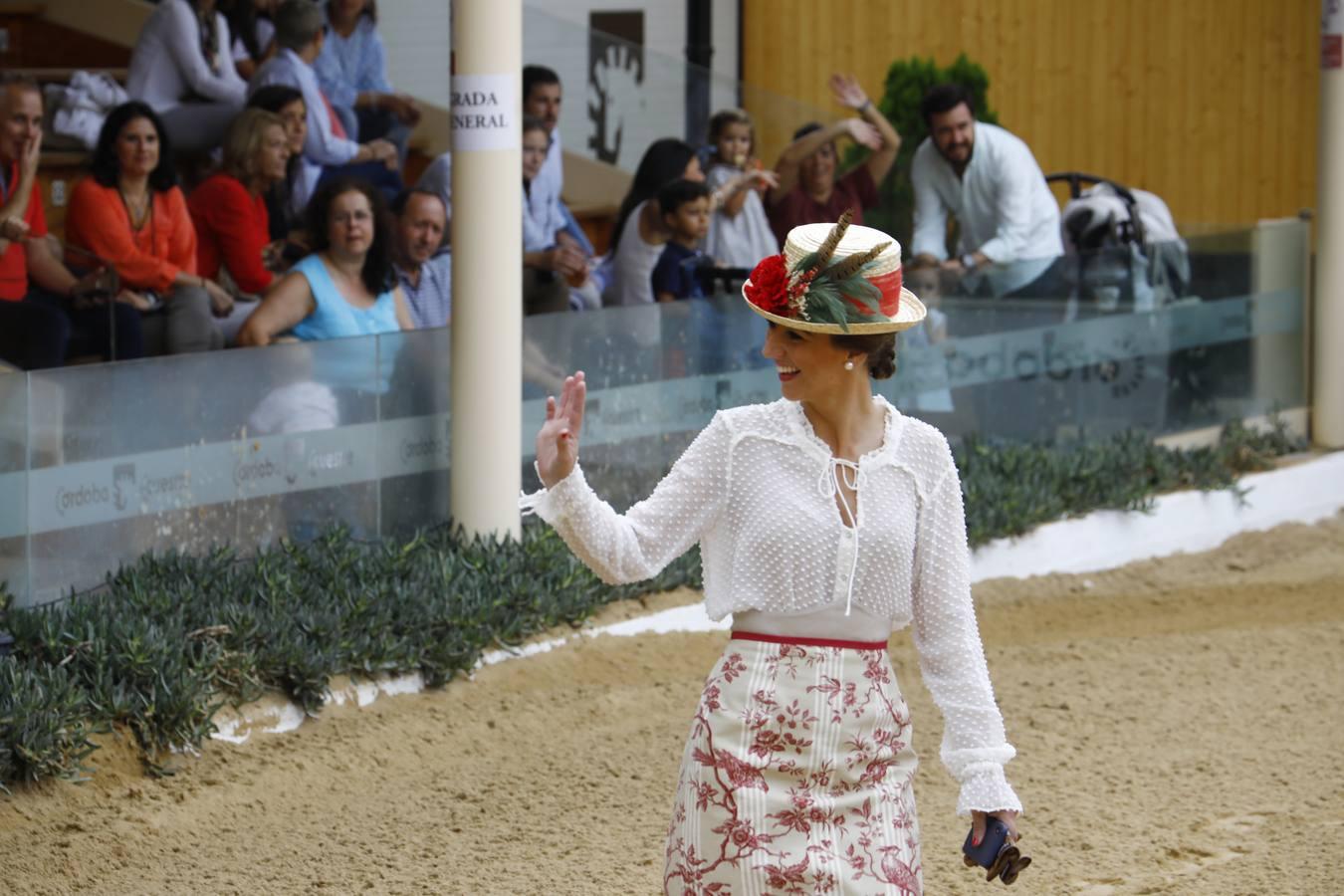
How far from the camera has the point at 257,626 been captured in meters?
6.69

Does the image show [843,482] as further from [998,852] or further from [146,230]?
[146,230]

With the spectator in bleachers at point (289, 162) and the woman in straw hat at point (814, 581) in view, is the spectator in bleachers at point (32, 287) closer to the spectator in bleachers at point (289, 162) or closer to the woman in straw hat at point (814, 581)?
the spectator in bleachers at point (289, 162)

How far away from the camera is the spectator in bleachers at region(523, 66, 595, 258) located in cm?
1064

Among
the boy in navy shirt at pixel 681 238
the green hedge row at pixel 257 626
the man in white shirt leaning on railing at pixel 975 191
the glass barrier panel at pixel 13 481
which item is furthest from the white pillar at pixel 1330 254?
the glass barrier panel at pixel 13 481

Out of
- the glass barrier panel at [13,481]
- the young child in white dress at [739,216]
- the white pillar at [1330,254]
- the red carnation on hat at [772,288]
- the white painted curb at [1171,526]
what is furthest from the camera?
the white pillar at [1330,254]

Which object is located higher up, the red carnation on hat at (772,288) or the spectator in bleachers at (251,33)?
the spectator in bleachers at (251,33)

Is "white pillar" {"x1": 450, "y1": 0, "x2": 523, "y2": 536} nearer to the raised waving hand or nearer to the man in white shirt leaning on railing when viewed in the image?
the man in white shirt leaning on railing

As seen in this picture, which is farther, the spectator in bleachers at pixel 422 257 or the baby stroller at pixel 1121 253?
the baby stroller at pixel 1121 253

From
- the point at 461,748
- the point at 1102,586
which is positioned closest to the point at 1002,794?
the point at 461,748

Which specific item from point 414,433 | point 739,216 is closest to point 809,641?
point 414,433

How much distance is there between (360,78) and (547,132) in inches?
55.6

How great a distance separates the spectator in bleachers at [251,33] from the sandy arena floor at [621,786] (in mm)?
4040

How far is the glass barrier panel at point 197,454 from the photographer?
6891mm

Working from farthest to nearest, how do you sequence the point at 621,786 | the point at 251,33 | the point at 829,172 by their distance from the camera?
the point at 829,172 → the point at 251,33 → the point at 621,786
